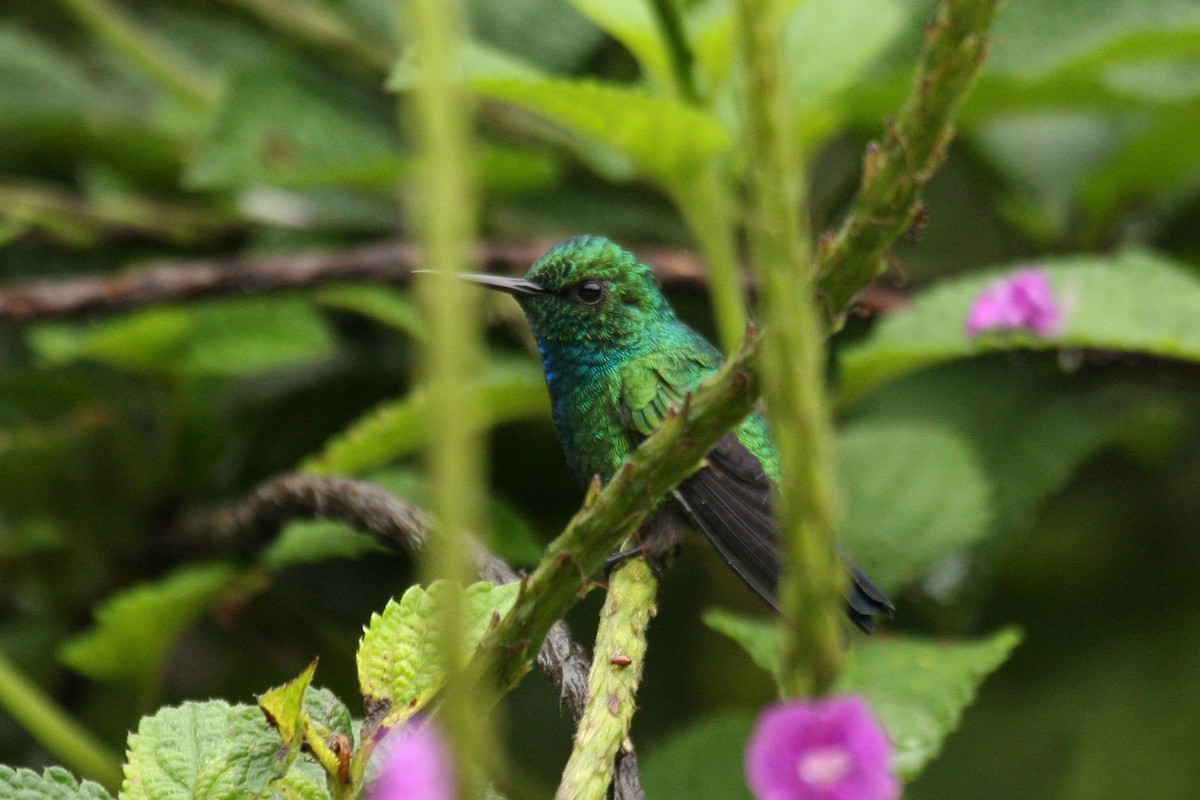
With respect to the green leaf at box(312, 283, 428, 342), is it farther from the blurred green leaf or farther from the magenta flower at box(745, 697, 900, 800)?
the magenta flower at box(745, 697, 900, 800)

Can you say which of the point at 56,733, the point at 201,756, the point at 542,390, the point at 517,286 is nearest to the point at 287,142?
the point at 542,390

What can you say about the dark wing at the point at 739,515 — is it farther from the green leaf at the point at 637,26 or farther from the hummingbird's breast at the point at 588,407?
the green leaf at the point at 637,26

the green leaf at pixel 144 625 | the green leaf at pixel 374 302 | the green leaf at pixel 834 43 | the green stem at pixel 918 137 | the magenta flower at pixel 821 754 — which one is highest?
the green leaf at pixel 834 43

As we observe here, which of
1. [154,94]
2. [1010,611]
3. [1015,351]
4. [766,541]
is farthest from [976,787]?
[154,94]

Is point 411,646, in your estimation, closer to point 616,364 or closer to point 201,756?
point 201,756

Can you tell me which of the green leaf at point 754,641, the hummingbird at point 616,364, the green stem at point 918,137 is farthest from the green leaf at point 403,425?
the green stem at point 918,137
